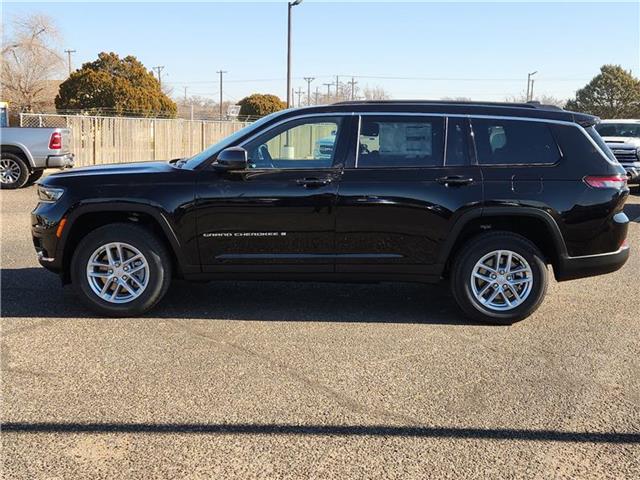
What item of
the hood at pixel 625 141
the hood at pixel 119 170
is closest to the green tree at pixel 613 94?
the hood at pixel 625 141

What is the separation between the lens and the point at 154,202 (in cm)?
524

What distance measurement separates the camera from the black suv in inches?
206

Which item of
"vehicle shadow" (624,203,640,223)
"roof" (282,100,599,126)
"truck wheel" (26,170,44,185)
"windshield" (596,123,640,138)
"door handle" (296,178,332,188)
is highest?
"windshield" (596,123,640,138)

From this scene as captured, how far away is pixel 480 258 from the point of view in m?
5.32

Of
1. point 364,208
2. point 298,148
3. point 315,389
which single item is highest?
point 298,148

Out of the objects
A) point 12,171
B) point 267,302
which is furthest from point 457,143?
point 12,171

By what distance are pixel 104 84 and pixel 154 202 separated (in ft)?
116

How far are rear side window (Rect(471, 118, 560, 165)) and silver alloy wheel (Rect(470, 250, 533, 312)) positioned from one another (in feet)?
2.60

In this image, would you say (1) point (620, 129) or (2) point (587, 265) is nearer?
(2) point (587, 265)

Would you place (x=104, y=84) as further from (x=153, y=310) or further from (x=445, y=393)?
(x=445, y=393)

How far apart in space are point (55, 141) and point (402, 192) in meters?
11.6

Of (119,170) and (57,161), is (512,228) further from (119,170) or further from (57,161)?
(57,161)

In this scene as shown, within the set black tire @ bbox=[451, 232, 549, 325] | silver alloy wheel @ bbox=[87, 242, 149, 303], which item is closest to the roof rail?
black tire @ bbox=[451, 232, 549, 325]

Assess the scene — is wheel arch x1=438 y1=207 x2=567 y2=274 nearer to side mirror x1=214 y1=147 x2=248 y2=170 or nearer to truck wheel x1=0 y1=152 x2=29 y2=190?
side mirror x1=214 y1=147 x2=248 y2=170
